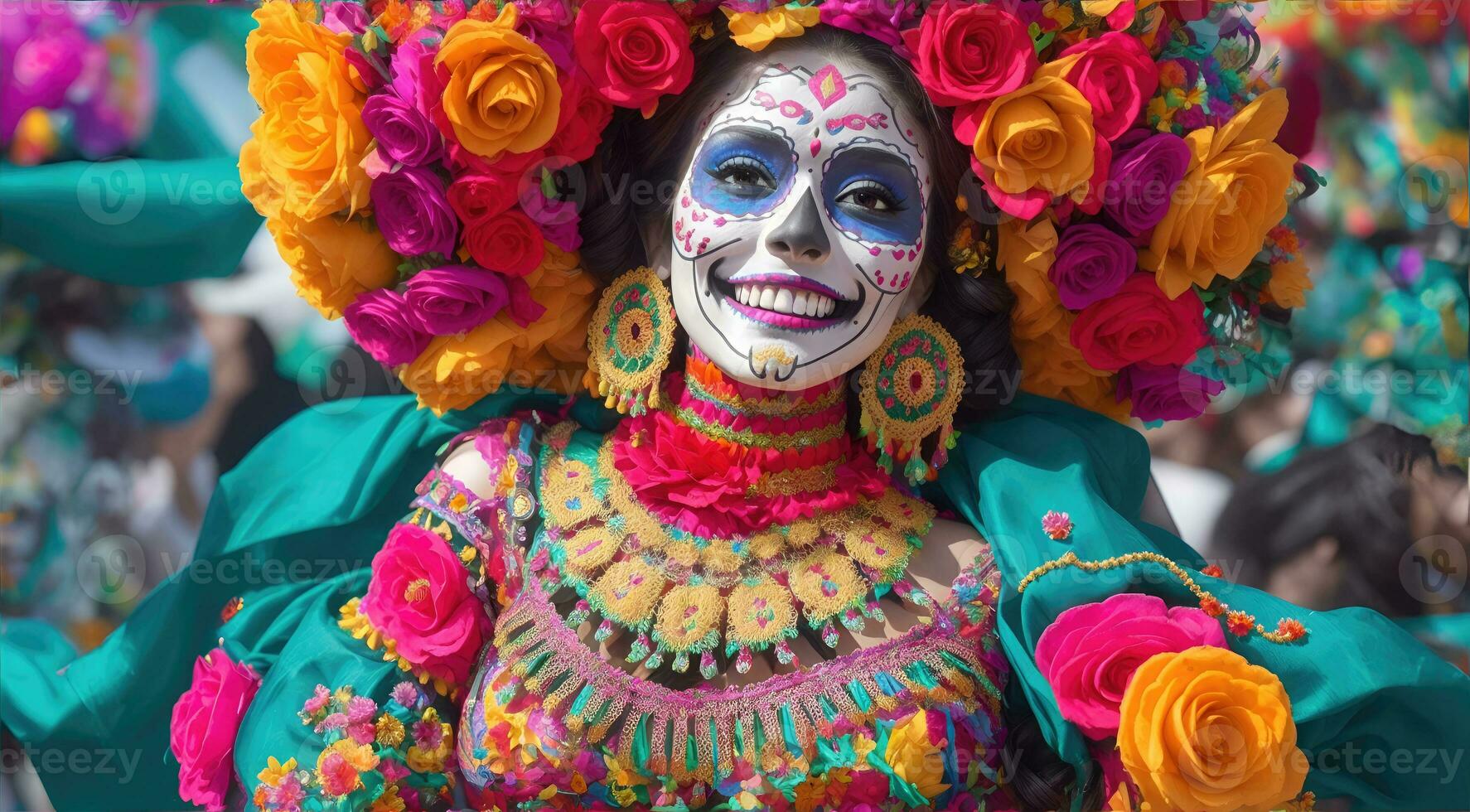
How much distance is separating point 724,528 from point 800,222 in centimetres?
60

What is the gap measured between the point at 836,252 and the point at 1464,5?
6.92 feet

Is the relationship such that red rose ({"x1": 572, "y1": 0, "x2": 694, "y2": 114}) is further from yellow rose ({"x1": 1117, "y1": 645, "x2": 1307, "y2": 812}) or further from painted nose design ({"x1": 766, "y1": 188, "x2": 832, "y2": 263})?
yellow rose ({"x1": 1117, "y1": 645, "x2": 1307, "y2": 812})

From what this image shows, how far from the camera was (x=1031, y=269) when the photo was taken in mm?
2600

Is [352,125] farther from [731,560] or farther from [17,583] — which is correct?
[17,583]

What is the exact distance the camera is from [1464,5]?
138 inches

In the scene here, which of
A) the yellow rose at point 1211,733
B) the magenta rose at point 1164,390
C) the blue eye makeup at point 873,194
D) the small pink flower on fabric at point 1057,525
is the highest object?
the blue eye makeup at point 873,194

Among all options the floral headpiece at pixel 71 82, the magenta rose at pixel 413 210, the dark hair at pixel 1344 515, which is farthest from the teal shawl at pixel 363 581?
the dark hair at pixel 1344 515

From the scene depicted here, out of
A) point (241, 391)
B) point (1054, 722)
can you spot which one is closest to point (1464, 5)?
point (1054, 722)

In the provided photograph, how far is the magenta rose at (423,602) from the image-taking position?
101 inches

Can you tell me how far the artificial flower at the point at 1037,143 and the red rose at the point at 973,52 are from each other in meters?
0.04

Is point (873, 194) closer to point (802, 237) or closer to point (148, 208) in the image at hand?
point (802, 237)

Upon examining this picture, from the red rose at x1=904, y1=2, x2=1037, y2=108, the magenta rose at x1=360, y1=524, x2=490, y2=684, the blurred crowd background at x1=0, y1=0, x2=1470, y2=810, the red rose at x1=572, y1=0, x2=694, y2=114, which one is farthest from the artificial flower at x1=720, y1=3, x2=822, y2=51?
the blurred crowd background at x1=0, y1=0, x2=1470, y2=810

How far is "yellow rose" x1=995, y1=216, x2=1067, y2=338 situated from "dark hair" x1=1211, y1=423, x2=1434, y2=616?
56.5 inches

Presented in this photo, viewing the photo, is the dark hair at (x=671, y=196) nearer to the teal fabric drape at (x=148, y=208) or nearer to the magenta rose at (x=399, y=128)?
the magenta rose at (x=399, y=128)
